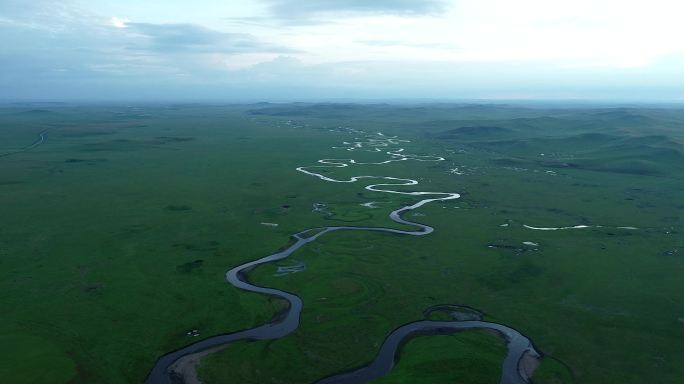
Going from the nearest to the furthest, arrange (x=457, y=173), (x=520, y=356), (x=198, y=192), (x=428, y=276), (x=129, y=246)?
(x=520, y=356) < (x=428, y=276) < (x=129, y=246) < (x=198, y=192) < (x=457, y=173)

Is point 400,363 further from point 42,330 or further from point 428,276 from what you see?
point 42,330

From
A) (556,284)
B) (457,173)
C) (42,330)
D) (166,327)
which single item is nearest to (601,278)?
(556,284)

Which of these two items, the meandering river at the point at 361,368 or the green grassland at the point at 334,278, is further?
the green grassland at the point at 334,278

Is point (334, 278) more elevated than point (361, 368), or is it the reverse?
point (334, 278)

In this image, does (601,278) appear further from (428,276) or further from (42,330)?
(42,330)

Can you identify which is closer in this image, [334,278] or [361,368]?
[361,368]

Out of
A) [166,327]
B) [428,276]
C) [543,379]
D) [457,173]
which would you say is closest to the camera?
[543,379]

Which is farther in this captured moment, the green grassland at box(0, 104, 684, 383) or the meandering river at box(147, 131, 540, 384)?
the green grassland at box(0, 104, 684, 383)

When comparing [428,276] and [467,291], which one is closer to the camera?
[467,291]

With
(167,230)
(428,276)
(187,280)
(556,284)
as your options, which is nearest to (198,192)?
(167,230)
